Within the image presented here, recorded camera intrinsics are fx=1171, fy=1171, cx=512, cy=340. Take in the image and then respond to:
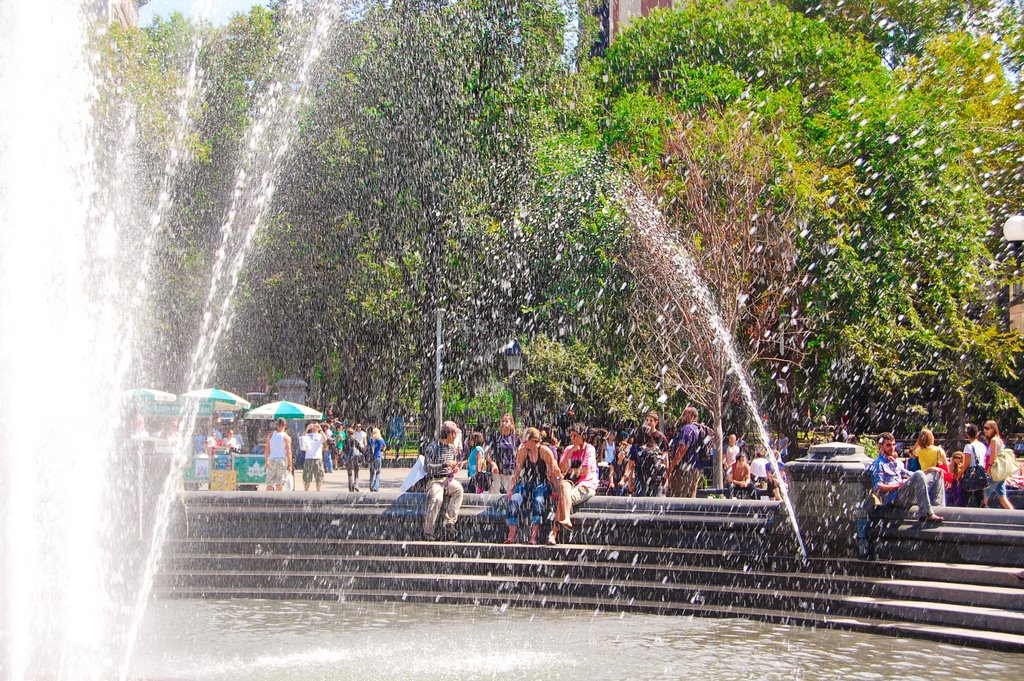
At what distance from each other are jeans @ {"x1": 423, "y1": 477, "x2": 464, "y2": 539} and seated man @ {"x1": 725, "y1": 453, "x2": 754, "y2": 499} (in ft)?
17.2

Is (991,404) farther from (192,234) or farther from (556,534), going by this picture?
(556,534)

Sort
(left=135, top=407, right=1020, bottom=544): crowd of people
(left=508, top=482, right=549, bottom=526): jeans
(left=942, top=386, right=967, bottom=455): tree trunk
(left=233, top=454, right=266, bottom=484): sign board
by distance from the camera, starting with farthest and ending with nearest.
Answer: (left=942, top=386, right=967, bottom=455): tree trunk
(left=233, top=454, right=266, bottom=484): sign board
(left=508, top=482, right=549, bottom=526): jeans
(left=135, top=407, right=1020, bottom=544): crowd of people

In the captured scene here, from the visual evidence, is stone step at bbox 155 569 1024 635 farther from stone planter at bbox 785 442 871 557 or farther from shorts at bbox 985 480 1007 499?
shorts at bbox 985 480 1007 499

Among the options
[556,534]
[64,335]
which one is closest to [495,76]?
[556,534]

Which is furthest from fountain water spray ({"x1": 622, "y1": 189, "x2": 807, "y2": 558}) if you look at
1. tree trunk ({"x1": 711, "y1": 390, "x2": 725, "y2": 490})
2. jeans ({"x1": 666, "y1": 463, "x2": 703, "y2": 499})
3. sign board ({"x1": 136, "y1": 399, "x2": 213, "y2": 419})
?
sign board ({"x1": 136, "y1": 399, "x2": 213, "y2": 419})

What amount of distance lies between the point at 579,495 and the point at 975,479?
5122 millimetres

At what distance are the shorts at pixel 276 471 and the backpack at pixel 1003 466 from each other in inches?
465

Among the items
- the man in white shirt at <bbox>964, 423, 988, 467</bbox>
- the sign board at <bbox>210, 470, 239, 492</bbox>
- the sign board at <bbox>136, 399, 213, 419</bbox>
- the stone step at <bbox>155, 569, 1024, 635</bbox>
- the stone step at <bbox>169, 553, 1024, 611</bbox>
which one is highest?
the sign board at <bbox>136, 399, 213, 419</bbox>

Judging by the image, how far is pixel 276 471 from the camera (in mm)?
20516

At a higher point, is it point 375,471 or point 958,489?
point 375,471

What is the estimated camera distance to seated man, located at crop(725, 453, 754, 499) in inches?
657

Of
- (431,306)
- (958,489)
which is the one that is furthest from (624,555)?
(431,306)

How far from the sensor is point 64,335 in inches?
354

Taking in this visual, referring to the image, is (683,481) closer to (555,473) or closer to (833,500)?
(555,473)
